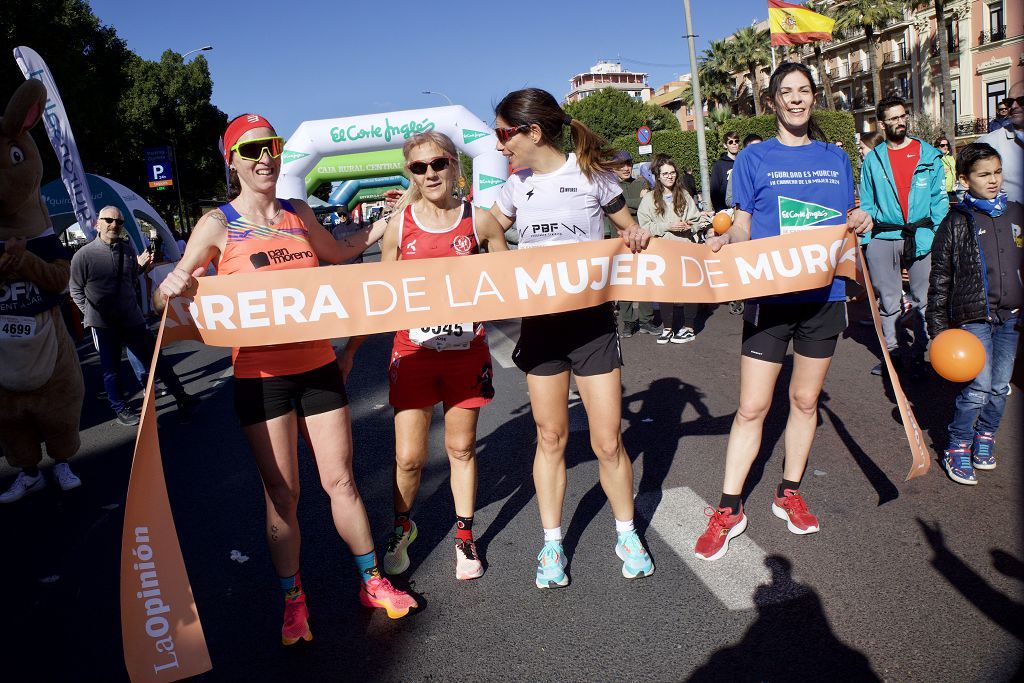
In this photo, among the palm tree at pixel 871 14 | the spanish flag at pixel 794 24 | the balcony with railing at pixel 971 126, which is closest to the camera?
the spanish flag at pixel 794 24

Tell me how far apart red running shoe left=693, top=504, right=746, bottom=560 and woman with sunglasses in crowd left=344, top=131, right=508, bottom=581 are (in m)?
1.04

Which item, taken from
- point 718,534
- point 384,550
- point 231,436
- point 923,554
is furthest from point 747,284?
point 231,436

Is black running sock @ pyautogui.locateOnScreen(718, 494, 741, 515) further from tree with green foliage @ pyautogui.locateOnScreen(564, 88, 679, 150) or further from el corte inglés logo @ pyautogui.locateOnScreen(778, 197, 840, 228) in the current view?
tree with green foliage @ pyautogui.locateOnScreen(564, 88, 679, 150)

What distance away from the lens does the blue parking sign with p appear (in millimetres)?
26188

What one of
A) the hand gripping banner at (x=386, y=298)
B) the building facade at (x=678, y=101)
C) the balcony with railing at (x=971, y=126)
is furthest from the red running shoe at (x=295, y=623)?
the building facade at (x=678, y=101)

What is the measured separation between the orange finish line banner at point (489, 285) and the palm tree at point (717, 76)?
2856 inches

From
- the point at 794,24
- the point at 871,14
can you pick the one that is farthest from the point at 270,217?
the point at 871,14

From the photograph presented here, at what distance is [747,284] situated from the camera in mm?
3445

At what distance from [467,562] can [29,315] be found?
3362 millimetres

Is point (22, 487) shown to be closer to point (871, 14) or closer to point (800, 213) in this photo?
point (800, 213)

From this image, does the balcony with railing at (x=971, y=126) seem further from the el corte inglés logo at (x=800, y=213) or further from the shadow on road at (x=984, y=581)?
the shadow on road at (x=984, y=581)

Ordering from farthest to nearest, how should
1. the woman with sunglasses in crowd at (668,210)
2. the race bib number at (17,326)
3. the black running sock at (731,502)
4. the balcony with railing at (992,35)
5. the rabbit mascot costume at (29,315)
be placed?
the balcony with railing at (992,35) < the woman with sunglasses in crowd at (668,210) < the race bib number at (17,326) < the rabbit mascot costume at (29,315) < the black running sock at (731,502)

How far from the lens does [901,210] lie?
6023 millimetres

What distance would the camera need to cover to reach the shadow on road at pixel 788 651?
257cm
